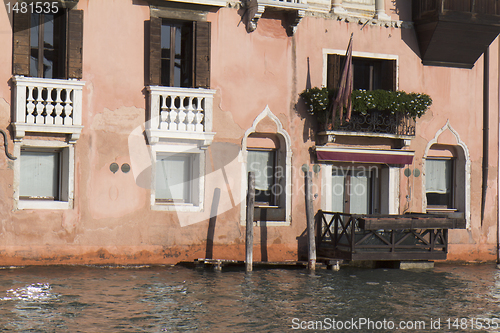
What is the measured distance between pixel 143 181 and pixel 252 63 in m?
3.60

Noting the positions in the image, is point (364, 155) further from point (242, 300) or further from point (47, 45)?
point (47, 45)

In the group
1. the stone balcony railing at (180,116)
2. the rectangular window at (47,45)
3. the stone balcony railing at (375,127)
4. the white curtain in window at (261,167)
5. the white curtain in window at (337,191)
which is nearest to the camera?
the rectangular window at (47,45)

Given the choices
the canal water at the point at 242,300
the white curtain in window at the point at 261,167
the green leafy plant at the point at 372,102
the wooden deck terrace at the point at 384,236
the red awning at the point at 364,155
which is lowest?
the canal water at the point at 242,300

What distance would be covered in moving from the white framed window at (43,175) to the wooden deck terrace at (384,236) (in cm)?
572

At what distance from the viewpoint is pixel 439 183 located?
1588 centimetres

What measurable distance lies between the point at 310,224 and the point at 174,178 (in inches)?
125

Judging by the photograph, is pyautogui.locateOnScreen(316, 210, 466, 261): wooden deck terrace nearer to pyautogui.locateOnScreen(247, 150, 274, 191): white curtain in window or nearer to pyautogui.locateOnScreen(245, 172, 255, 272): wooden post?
pyautogui.locateOnScreen(247, 150, 274, 191): white curtain in window

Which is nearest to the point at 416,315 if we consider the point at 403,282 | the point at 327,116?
the point at 403,282

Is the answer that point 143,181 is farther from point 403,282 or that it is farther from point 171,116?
point 403,282

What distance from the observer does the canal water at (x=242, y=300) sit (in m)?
8.93

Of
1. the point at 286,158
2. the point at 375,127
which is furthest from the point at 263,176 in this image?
the point at 375,127

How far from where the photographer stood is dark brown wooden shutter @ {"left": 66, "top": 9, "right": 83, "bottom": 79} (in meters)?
12.7

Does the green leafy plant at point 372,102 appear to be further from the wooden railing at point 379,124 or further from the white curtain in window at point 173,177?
the white curtain in window at point 173,177

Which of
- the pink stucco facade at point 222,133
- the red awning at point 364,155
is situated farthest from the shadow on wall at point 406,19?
the red awning at point 364,155
